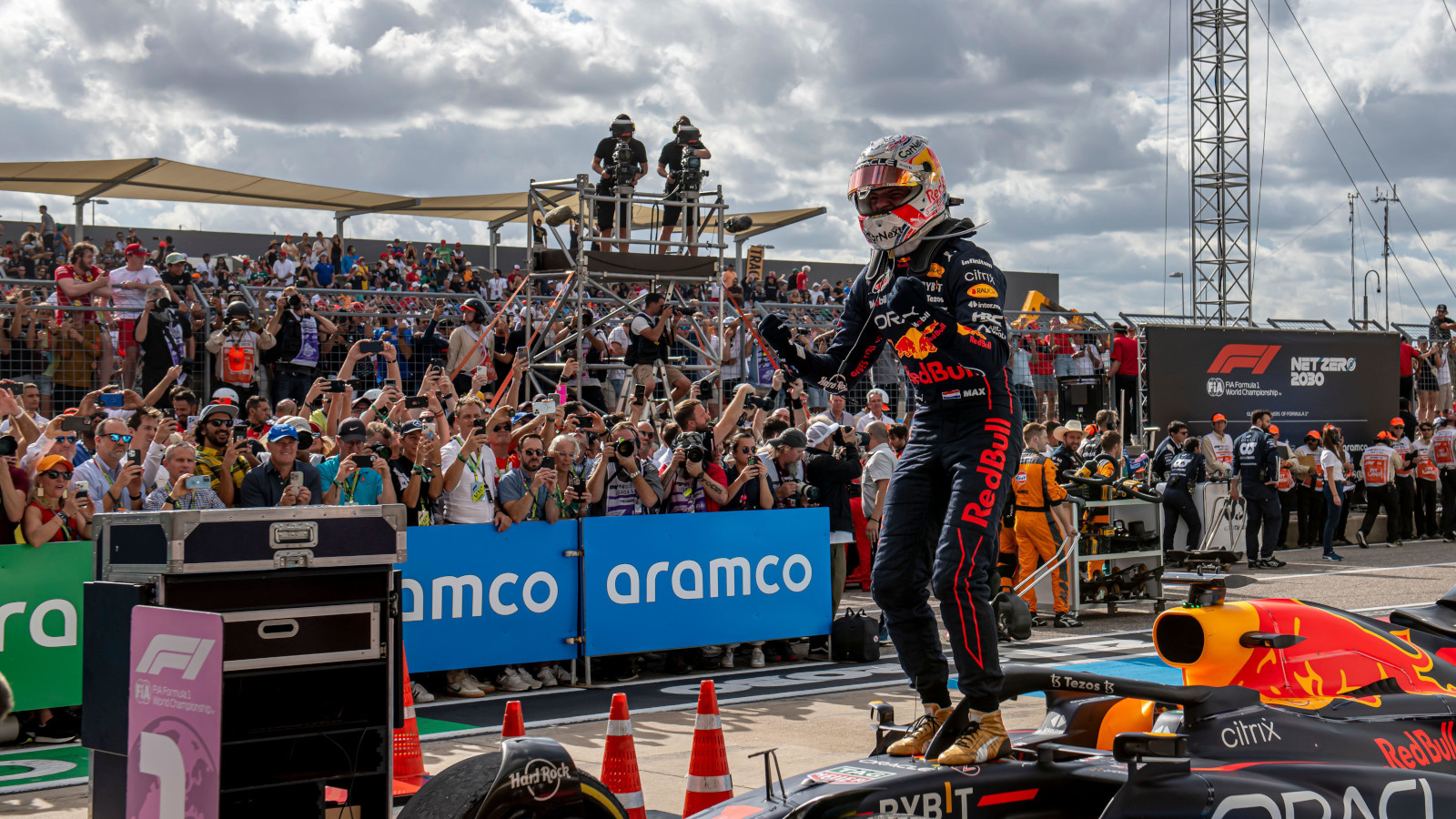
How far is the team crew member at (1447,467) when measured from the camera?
2130 centimetres

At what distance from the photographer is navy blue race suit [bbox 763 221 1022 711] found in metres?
4.50

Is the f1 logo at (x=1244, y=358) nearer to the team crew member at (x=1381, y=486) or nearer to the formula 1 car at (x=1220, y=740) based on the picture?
the team crew member at (x=1381, y=486)

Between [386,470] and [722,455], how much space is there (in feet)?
10.2

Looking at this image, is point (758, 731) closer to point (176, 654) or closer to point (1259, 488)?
point (176, 654)

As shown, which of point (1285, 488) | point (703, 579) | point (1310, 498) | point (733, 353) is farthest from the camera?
point (1310, 498)

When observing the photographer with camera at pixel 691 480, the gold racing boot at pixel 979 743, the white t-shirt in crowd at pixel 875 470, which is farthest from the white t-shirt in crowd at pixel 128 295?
the gold racing boot at pixel 979 743

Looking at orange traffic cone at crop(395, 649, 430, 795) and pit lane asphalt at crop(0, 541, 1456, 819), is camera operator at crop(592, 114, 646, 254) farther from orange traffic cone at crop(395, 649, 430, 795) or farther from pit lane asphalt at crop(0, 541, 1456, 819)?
orange traffic cone at crop(395, 649, 430, 795)

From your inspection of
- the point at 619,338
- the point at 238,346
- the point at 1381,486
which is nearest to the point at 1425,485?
the point at 1381,486

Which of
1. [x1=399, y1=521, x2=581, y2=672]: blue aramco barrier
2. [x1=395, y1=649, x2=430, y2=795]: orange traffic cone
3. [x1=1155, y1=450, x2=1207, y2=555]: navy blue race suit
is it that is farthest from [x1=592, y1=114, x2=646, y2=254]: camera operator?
[x1=395, y1=649, x2=430, y2=795]: orange traffic cone

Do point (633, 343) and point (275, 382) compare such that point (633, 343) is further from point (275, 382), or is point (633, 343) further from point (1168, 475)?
point (1168, 475)

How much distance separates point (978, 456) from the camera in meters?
4.59

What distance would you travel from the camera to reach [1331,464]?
19.0m

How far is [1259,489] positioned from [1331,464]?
7.52 feet

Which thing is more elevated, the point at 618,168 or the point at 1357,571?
the point at 618,168
